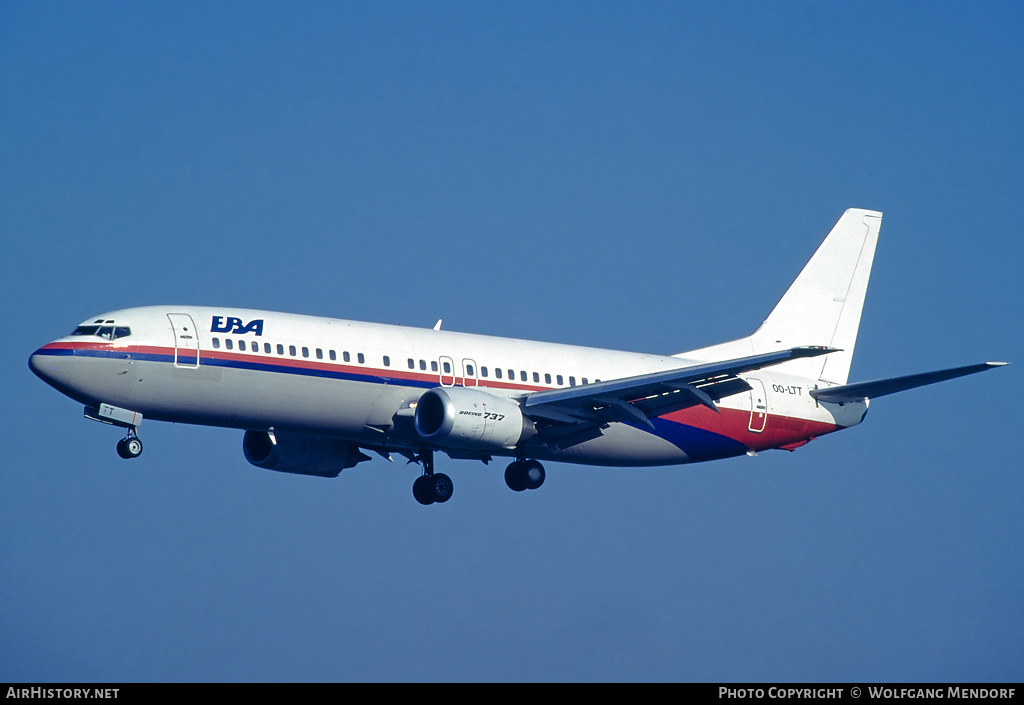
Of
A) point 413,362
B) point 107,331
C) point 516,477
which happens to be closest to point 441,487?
point 516,477

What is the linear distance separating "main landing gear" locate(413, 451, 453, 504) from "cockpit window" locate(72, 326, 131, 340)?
10814 millimetres

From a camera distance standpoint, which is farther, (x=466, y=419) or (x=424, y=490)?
(x=424, y=490)

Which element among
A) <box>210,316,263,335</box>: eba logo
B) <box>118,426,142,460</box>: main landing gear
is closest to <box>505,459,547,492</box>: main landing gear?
<box>210,316,263,335</box>: eba logo

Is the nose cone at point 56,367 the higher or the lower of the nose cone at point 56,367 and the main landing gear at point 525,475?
the lower

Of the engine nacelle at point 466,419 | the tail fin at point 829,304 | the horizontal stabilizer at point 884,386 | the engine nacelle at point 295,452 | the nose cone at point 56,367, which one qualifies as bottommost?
the nose cone at point 56,367

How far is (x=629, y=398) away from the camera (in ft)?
145

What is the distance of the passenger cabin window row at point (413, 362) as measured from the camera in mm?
40750

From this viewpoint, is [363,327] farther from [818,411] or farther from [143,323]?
[818,411]

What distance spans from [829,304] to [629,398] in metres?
12.2

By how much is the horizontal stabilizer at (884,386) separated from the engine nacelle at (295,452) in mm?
16086

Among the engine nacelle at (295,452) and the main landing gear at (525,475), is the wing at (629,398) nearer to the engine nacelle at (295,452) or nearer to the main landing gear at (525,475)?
the main landing gear at (525,475)

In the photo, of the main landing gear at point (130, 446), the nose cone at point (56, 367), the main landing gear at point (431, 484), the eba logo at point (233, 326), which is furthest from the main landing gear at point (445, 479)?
the nose cone at point (56, 367)

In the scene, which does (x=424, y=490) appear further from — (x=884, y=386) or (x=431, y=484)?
(x=884, y=386)

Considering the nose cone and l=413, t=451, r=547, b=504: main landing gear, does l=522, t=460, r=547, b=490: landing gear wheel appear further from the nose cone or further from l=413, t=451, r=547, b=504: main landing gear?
the nose cone
